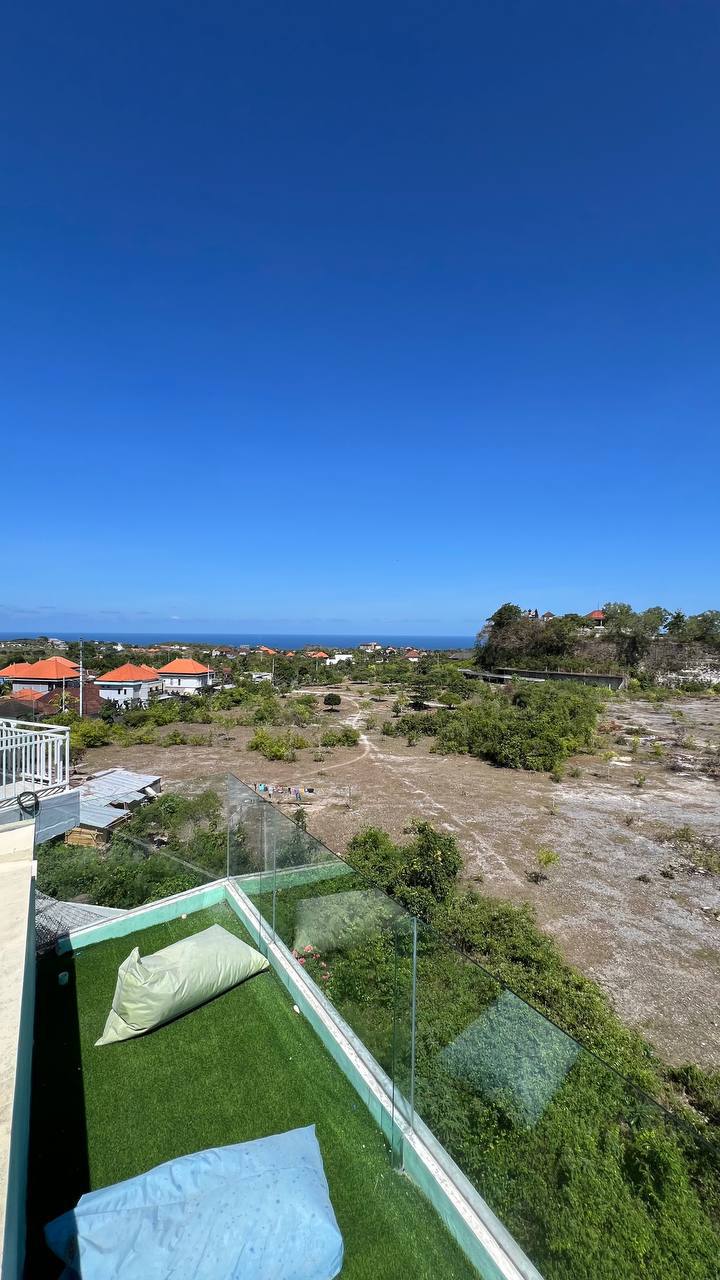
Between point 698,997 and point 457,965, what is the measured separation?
18.4 feet

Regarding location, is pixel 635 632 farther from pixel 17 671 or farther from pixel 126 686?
pixel 17 671

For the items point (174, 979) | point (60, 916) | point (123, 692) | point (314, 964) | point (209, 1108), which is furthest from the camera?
point (123, 692)

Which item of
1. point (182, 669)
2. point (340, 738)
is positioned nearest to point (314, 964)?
point (340, 738)

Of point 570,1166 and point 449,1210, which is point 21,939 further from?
point 570,1166

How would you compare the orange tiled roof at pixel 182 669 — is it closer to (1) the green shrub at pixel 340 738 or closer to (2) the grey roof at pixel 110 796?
(1) the green shrub at pixel 340 738

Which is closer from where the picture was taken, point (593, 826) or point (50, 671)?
point (593, 826)

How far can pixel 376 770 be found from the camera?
1875 cm

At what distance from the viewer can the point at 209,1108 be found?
12.0 feet

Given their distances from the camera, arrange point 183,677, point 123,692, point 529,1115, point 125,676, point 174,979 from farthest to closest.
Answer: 1. point 183,677
2. point 125,676
3. point 123,692
4. point 174,979
5. point 529,1115

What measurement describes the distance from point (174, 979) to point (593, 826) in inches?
449

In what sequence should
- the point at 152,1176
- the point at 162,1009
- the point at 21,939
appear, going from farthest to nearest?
the point at 162,1009 < the point at 21,939 < the point at 152,1176

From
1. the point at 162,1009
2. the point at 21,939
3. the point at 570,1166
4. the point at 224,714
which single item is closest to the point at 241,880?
the point at 162,1009

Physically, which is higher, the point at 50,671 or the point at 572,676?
the point at 50,671

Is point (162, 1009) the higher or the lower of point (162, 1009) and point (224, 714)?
the higher
